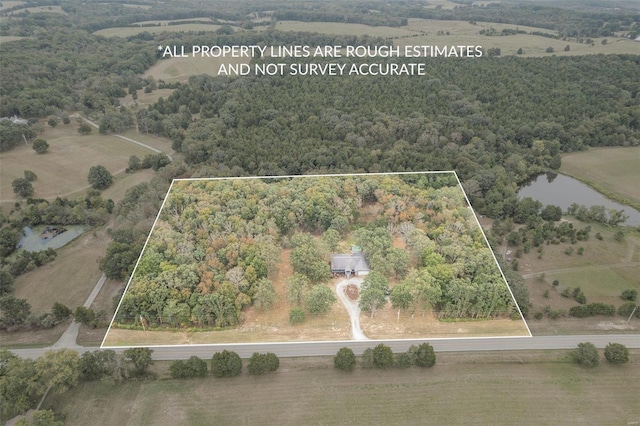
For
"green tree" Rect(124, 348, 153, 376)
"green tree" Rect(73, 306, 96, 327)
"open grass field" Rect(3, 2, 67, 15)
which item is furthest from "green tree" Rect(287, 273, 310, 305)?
"open grass field" Rect(3, 2, 67, 15)

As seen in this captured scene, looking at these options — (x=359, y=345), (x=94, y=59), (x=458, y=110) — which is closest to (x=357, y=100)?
(x=458, y=110)

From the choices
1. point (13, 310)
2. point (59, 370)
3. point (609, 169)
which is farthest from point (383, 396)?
point (609, 169)

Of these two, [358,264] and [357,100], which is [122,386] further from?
[357,100]

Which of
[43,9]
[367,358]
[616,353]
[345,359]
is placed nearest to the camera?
[345,359]

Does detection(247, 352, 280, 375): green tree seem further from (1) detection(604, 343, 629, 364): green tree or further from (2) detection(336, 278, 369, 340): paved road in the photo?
(1) detection(604, 343, 629, 364): green tree

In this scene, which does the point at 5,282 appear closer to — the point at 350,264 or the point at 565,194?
the point at 350,264

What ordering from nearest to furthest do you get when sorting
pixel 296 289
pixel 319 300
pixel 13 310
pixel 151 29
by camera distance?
pixel 319 300
pixel 296 289
pixel 13 310
pixel 151 29

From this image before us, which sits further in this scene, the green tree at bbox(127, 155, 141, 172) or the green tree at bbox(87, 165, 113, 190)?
the green tree at bbox(127, 155, 141, 172)
